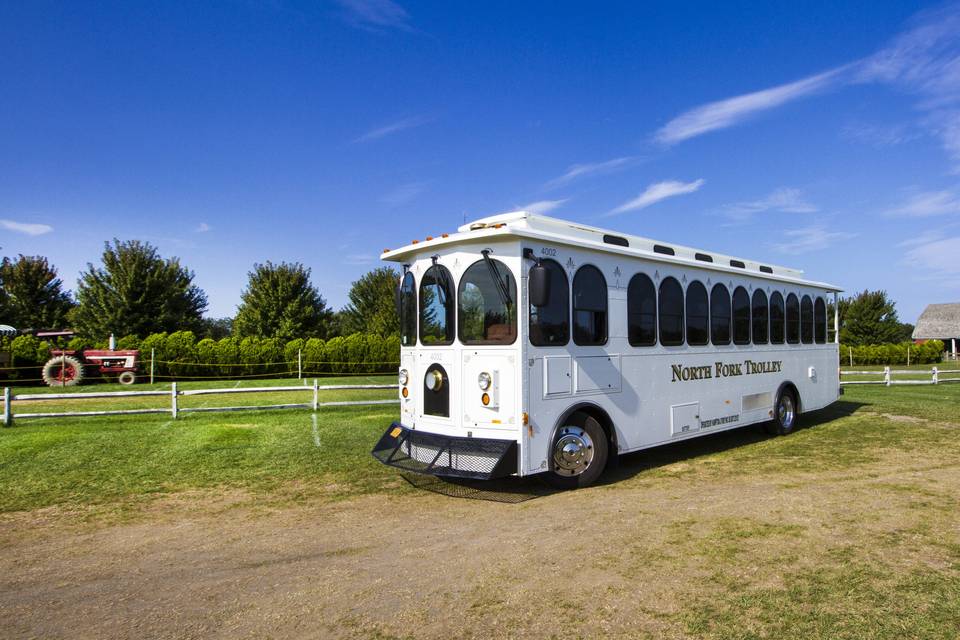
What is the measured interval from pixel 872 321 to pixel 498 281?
5367 cm

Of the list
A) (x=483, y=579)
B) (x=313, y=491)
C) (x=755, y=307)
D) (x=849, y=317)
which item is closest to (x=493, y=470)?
(x=483, y=579)

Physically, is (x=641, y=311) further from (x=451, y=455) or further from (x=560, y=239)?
(x=451, y=455)

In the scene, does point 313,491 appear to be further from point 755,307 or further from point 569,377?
point 755,307

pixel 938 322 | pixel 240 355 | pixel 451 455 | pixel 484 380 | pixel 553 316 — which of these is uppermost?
pixel 938 322

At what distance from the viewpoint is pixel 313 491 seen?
6.66m

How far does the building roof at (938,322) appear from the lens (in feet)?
189

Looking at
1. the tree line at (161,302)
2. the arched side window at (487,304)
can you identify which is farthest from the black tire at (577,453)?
the tree line at (161,302)

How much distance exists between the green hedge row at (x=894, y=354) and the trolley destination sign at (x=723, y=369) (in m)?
36.0

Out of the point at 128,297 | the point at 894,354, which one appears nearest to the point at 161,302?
the point at 128,297

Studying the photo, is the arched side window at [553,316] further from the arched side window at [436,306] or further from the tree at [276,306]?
the tree at [276,306]

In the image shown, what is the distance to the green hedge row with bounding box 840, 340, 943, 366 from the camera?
39.6m

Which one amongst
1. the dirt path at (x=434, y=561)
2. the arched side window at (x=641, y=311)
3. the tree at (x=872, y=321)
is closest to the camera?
Result: the dirt path at (x=434, y=561)

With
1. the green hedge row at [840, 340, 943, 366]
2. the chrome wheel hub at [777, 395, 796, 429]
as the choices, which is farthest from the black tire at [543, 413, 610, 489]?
the green hedge row at [840, 340, 943, 366]

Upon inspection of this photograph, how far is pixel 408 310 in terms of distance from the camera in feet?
23.5
